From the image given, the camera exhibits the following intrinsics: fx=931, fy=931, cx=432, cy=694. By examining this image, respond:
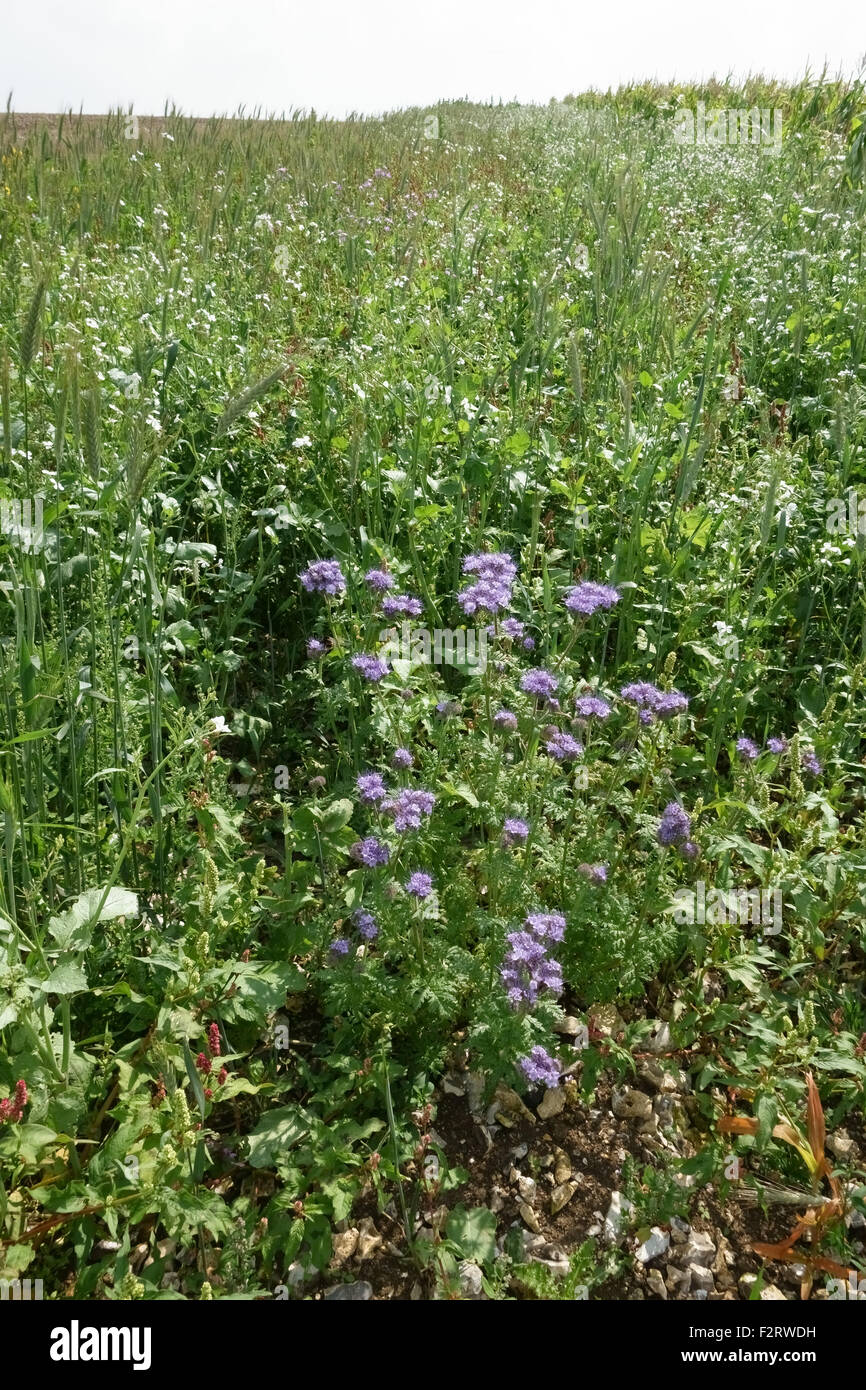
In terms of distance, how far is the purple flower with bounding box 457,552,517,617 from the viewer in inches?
99.8

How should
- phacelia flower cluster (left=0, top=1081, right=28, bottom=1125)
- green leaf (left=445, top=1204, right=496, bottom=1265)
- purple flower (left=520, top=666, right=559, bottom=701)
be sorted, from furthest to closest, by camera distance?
purple flower (left=520, top=666, right=559, bottom=701), green leaf (left=445, top=1204, right=496, bottom=1265), phacelia flower cluster (left=0, top=1081, right=28, bottom=1125)

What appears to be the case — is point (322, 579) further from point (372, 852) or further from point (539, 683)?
point (372, 852)

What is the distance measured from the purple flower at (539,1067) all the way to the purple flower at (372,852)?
1.81 ft

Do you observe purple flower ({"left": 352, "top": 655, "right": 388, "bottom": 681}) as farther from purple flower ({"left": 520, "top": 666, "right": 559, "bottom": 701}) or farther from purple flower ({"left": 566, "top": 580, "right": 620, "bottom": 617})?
purple flower ({"left": 566, "top": 580, "right": 620, "bottom": 617})

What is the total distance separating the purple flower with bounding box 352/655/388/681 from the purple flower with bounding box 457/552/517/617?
0.27 meters

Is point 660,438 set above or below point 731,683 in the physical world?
above

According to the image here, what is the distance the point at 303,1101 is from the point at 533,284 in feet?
14.7

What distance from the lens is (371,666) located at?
248 centimetres

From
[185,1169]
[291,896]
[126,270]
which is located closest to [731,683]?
[291,896]

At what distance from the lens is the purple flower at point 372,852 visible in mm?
2232

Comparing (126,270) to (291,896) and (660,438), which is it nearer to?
(660,438)

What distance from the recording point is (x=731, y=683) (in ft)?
10.2

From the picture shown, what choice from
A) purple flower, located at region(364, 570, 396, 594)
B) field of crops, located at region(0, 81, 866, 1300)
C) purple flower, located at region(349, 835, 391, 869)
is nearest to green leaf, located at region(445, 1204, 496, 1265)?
field of crops, located at region(0, 81, 866, 1300)

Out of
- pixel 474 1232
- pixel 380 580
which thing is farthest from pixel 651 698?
pixel 474 1232
